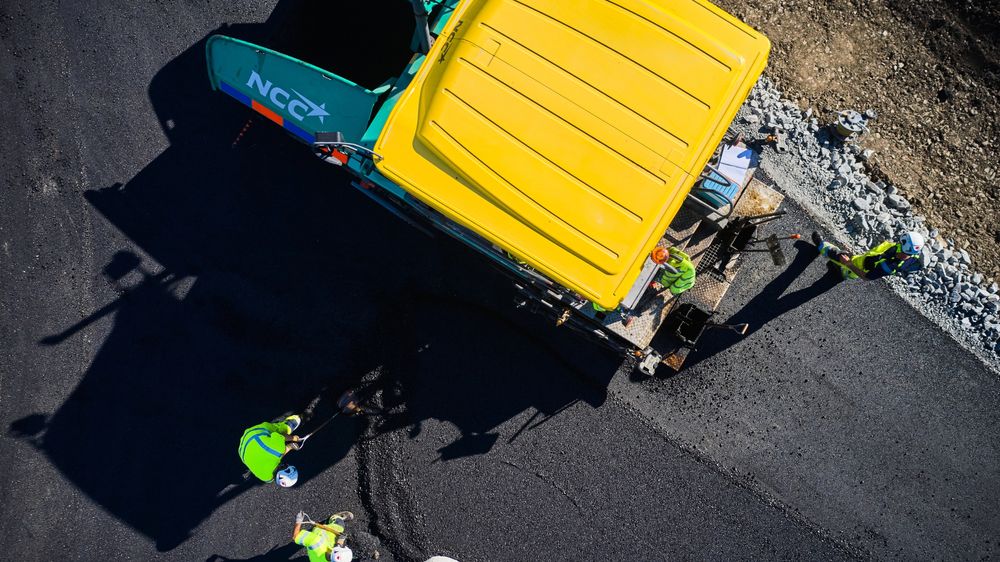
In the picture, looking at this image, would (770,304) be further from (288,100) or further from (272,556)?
(272,556)

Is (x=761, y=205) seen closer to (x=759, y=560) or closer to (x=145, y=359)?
(x=759, y=560)

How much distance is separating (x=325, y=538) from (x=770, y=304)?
20.9 ft

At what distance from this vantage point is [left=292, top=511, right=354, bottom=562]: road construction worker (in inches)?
272

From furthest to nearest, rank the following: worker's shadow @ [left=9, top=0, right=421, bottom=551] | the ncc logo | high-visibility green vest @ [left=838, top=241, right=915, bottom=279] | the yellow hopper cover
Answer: worker's shadow @ [left=9, top=0, right=421, bottom=551], high-visibility green vest @ [left=838, top=241, right=915, bottom=279], the ncc logo, the yellow hopper cover

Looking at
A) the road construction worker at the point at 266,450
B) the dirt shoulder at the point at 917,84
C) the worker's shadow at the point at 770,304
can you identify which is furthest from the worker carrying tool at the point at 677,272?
the road construction worker at the point at 266,450

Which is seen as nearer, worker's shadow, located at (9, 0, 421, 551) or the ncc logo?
the ncc logo

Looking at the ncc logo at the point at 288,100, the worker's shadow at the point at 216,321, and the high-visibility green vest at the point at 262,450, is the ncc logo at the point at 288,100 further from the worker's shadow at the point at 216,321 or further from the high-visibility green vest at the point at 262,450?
the high-visibility green vest at the point at 262,450

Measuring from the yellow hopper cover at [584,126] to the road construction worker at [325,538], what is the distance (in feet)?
14.9

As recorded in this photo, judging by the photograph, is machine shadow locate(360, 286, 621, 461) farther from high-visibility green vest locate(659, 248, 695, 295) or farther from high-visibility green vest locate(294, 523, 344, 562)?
high-visibility green vest locate(294, 523, 344, 562)

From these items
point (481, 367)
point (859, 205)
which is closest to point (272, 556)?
point (481, 367)

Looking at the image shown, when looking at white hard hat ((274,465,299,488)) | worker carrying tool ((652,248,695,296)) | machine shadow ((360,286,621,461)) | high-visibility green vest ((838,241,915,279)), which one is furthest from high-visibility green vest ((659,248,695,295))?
white hard hat ((274,465,299,488))

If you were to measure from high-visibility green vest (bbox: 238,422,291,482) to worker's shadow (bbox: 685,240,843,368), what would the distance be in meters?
5.26

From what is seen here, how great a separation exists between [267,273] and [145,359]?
1.98m

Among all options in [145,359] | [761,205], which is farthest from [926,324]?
[145,359]
